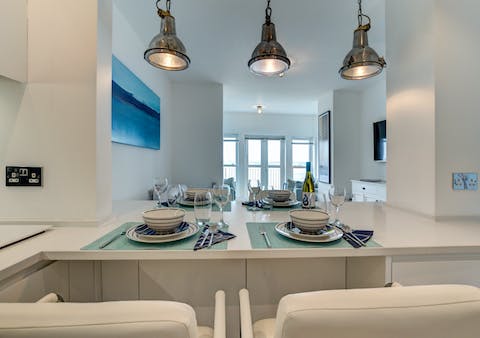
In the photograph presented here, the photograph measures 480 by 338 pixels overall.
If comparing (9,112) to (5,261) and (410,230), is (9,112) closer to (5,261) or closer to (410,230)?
(5,261)

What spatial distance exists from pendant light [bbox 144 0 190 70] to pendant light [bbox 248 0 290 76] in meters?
0.40

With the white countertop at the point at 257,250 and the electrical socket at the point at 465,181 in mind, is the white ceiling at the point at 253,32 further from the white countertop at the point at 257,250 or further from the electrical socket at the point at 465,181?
the white countertop at the point at 257,250

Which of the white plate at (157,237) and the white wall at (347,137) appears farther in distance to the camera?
the white wall at (347,137)

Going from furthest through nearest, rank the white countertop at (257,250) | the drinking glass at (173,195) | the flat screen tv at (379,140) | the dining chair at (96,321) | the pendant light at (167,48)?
the flat screen tv at (379,140) → the drinking glass at (173,195) → the pendant light at (167,48) → the white countertop at (257,250) → the dining chair at (96,321)

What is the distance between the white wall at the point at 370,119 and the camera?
3640mm

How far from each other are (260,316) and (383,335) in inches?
27.6

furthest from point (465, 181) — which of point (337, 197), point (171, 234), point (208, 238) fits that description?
point (171, 234)

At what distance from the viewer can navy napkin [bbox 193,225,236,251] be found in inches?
32.5

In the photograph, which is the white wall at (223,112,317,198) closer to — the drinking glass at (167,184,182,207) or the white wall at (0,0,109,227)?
the drinking glass at (167,184,182,207)

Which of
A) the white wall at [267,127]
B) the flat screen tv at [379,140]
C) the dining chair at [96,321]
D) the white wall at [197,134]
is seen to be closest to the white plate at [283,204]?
the dining chair at [96,321]

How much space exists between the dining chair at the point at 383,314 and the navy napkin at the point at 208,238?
408mm

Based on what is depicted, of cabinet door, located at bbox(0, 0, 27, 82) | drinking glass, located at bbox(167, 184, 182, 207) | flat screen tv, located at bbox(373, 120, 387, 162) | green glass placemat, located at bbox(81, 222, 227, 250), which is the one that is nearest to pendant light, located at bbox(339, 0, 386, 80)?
green glass placemat, located at bbox(81, 222, 227, 250)

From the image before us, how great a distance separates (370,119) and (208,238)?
407 cm

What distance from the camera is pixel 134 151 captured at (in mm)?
2264
